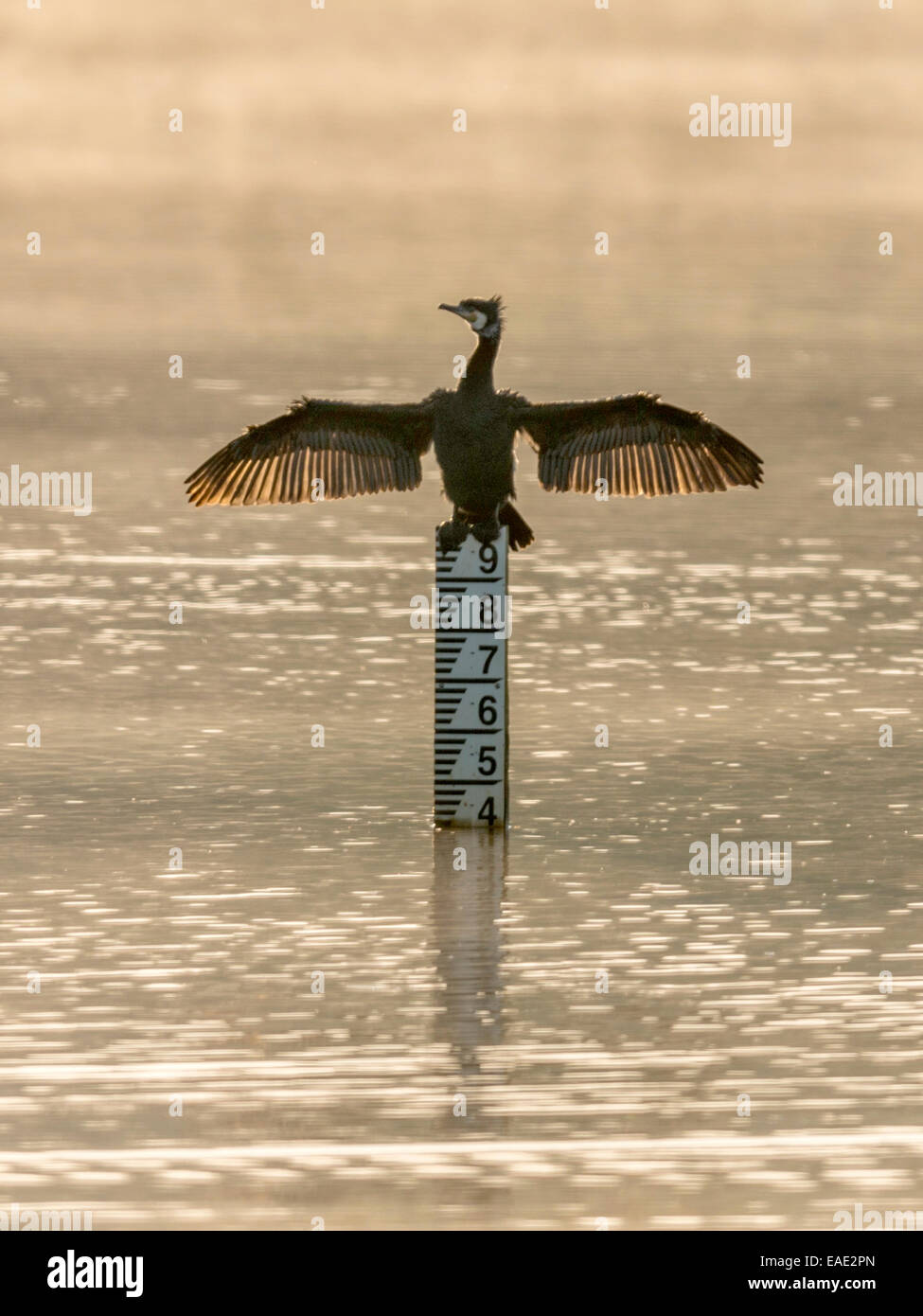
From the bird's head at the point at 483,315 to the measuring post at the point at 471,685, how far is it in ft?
3.16

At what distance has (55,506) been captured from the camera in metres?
23.4

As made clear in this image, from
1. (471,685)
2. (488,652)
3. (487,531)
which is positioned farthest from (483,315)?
(471,685)

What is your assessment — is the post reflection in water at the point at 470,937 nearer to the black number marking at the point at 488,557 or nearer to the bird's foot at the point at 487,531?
the black number marking at the point at 488,557

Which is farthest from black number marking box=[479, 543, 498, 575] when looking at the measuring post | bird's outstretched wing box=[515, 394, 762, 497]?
bird's outstretched wing box=[515, 394, 762, 497]

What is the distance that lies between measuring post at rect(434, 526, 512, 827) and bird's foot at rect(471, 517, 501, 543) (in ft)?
0.07

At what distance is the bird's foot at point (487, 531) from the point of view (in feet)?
46.7

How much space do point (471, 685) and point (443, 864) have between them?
1246 millimetres

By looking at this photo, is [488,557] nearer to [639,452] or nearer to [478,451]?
[478,451]

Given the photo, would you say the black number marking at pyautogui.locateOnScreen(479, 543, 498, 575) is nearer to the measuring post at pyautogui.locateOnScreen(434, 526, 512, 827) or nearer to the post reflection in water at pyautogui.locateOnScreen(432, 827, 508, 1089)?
the measuring post at pyautogui.locateOnScreen(434, 526, 512, 827)

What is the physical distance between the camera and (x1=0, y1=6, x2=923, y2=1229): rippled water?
9328 millimetres

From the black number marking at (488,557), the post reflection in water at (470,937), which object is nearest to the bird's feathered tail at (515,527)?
the black number marking at (488,557)

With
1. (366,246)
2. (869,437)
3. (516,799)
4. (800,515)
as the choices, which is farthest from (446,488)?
(366,246)

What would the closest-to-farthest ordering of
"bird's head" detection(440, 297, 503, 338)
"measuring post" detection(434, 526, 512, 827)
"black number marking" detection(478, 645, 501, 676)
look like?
"measuring post" detection(434, 526, 512, 827) → "black number marking" detection(478, 645, 501, 676) → "bird's head" detection(440, 297, 503, 338)

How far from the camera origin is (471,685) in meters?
14.1
